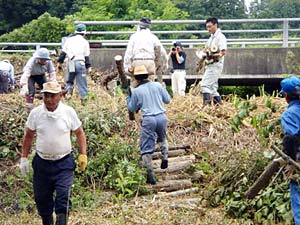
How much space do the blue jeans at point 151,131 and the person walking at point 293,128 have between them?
3102 millimetres

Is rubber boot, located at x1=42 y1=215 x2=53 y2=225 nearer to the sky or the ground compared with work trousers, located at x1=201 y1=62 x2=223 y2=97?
nearer to the ground

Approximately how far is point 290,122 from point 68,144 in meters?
2.52

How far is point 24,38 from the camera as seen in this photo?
30.1 meters

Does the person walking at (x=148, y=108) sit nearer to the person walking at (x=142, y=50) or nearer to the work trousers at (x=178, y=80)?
the person walking at (x=142, y=50)

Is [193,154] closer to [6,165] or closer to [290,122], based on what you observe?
[6,165]

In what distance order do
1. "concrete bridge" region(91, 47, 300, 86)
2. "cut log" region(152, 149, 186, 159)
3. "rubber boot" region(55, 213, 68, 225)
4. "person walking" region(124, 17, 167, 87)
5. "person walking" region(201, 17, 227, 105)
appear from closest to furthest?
"rubber boot" region(55, 213, 68, 225), "cut log" region(152, 149, 186, 159), "person walking" region(124, 17, 167, 87), "person walking" region(201, 17, 227, 105), "concrete bridge" region(91, 47, 300, 86)

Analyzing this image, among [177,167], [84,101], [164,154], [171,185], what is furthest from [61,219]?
[84,101]

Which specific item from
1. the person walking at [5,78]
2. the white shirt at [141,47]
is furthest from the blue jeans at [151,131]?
the person walking at [5,78]

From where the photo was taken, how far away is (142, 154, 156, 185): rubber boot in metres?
10.1

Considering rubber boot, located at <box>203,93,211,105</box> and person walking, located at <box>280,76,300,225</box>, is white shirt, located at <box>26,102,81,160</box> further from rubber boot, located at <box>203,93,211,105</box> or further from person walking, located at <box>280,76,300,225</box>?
rubber boot, located at <box>203,93,211,105</box>

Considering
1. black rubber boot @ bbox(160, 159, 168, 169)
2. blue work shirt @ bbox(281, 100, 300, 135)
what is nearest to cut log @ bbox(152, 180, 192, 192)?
black rubber boot @ bbox(160, 159, 168, 169)

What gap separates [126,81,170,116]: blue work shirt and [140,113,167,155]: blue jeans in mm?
84

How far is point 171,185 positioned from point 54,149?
9.42 ft

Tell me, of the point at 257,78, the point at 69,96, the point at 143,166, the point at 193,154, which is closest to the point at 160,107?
the point at 143,166
